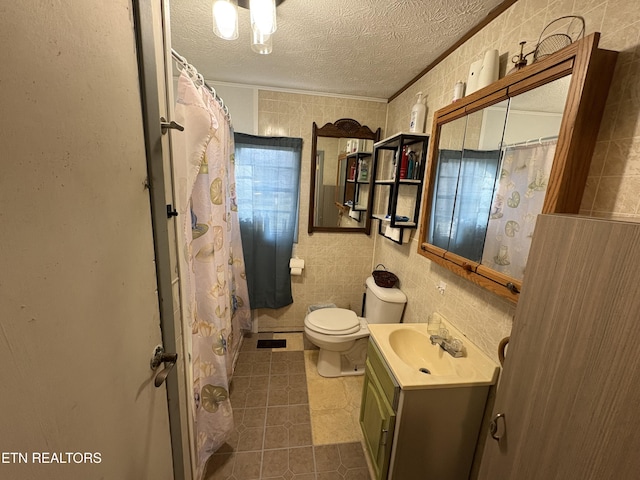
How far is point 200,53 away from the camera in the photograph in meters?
1.71

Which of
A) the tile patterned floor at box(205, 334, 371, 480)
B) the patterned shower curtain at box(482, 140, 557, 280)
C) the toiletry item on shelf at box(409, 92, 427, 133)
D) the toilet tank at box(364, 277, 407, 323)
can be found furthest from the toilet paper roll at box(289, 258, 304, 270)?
the patterned shower curtain at box(482, 140, 557, 280)

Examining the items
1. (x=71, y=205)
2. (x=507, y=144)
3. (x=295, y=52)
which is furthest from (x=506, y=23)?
(x=71, y=205)

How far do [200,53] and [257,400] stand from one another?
242 cm

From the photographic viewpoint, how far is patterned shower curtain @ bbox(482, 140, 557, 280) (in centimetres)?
94

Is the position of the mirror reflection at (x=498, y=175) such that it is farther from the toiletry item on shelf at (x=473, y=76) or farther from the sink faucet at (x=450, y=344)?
the sink faucet at (x=450, y=344)

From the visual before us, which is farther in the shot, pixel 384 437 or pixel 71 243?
pixel 384 437

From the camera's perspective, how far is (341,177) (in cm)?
249

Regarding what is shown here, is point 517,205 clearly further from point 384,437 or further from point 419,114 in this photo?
point 384,437

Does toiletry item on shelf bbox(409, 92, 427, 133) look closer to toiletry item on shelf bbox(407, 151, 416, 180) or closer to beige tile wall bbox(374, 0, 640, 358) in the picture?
beige tile wall bbox(374, 0, 640, 358)

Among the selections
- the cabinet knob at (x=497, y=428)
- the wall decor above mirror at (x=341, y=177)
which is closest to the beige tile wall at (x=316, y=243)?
the wall decor above mirror at (x=341, y=177)

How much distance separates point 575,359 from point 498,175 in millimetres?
801

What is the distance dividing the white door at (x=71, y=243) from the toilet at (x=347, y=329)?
4.67 ft

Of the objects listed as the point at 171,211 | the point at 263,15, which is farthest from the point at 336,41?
the point at 171,211

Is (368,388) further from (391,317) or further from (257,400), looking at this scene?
(257,400)
